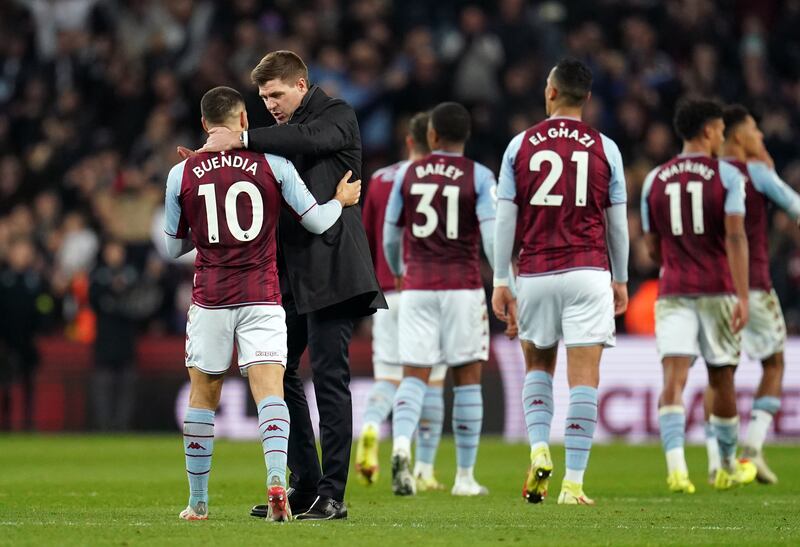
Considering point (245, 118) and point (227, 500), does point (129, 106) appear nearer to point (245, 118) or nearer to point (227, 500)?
point (227, 500)

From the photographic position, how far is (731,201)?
10359mm

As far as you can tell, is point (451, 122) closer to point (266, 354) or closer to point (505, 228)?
point (505, 228)

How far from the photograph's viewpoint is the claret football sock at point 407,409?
33.2ft

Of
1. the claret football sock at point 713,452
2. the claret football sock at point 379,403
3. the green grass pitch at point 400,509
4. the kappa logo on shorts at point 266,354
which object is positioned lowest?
the green grass pitch at point 400,509

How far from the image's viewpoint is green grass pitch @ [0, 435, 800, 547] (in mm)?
6812

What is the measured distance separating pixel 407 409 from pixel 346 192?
2.81 metres

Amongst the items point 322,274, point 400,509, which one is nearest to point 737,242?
point 400,509

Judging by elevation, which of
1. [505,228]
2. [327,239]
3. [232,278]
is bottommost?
[232,278]

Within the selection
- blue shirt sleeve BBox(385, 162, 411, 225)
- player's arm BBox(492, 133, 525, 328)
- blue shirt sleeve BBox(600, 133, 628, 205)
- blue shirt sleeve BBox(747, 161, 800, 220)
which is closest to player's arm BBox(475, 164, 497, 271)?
blue shirt sleeve BBox(385, 162, 411, 225)

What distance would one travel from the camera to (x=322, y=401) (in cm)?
779

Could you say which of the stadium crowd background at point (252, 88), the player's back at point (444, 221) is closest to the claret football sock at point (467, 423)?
the player's back at point (444, 221)

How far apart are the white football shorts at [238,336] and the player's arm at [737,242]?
4099mm

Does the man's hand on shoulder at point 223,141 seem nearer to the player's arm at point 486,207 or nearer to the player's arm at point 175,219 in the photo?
the player's arm at point 175,219

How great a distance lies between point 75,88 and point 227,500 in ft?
47.1
